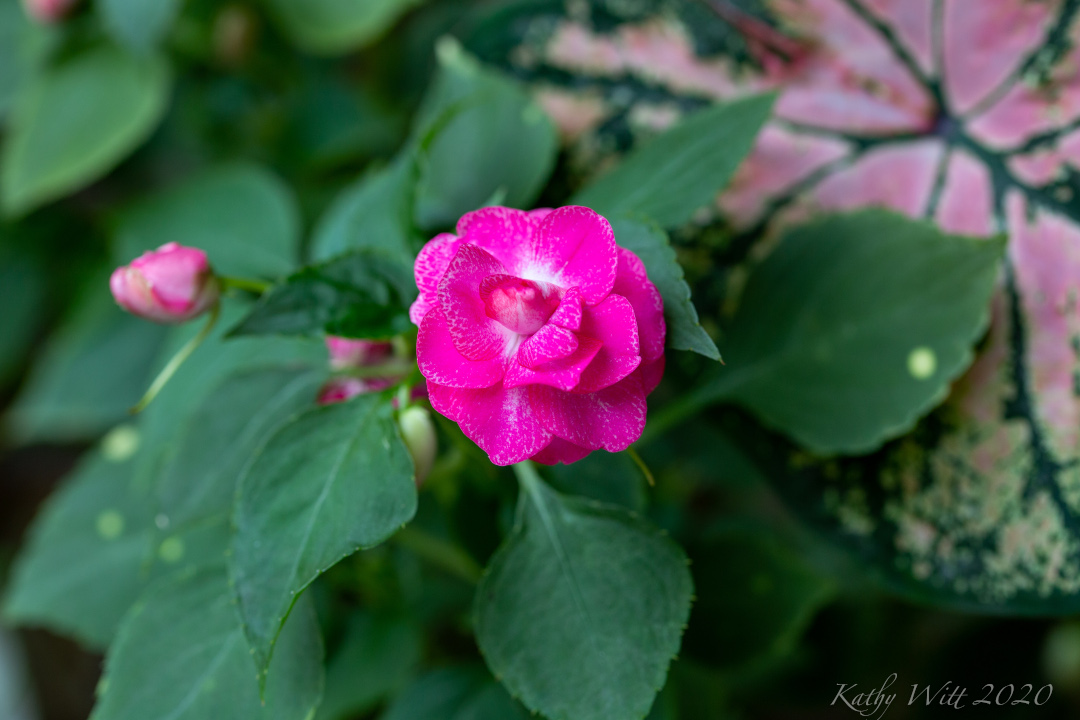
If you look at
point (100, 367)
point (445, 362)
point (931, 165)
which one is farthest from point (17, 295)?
point (931, 165)

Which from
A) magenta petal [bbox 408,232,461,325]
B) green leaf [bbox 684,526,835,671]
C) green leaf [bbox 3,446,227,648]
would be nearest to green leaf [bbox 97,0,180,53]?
green leaf [bbox 3,446,227,648]

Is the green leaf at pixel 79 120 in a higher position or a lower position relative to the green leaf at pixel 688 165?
lower

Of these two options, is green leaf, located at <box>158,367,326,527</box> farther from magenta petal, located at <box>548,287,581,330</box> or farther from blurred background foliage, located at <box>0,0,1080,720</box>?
magenta petal, located at <box>548,287,581,330</box>

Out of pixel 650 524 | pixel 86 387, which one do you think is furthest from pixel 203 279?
pixel 86 387

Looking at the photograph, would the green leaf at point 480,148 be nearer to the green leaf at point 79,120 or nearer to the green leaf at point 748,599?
the green leaf at point 748,599

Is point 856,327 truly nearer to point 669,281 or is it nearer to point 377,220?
point 669,281

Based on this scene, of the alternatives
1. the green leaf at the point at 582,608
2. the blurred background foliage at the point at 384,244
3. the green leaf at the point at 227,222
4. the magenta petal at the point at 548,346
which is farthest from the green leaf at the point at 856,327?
the green leaf at the point at 227,222

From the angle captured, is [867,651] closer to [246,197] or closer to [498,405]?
[498,405]
